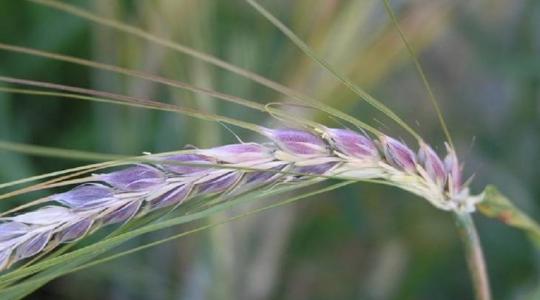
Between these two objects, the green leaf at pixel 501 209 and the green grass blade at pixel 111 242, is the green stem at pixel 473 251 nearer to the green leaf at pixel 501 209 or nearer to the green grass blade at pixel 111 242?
the green leaf at pixel 501 209

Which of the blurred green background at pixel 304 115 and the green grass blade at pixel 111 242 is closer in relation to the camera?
the green grass blade at pixel 111 242

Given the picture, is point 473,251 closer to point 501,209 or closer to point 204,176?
point 501,209

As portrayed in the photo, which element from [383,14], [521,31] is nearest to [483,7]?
[521,31]

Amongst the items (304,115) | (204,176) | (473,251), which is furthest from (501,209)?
(304,115)

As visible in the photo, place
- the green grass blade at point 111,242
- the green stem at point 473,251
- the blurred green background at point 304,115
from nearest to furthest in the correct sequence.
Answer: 1. the green grass blade at point 111,242
2. the green stem at point 473,251
3. the blurred green background at point 304,115

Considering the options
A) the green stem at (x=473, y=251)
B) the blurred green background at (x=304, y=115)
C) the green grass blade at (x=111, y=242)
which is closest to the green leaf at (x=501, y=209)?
the green stem at (x=473, y=251)
